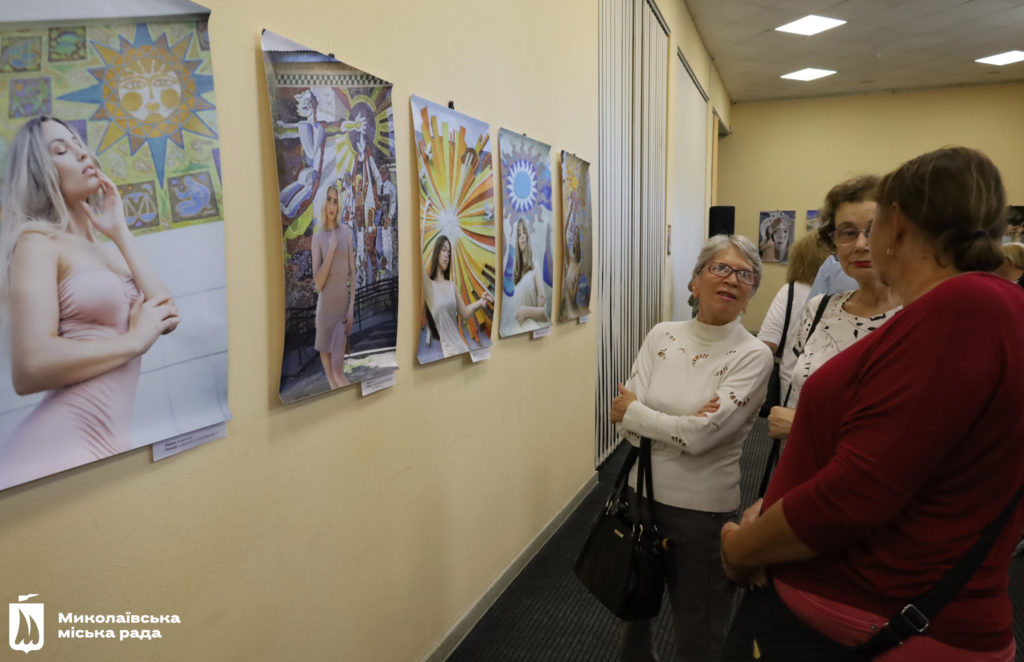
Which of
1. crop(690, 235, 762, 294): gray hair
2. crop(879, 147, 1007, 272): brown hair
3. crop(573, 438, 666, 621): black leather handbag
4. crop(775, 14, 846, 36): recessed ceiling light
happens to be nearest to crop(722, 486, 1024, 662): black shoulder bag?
crop(879, 147, 1007, 272): brown hair

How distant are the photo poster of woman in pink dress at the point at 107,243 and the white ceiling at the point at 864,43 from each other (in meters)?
6.88

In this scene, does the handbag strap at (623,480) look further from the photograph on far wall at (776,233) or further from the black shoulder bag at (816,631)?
the photograph on far wall at (776,233)

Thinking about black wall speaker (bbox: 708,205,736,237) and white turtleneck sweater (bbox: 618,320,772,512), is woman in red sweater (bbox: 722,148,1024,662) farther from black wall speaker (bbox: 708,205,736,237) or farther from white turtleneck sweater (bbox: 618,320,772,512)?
black wall speaker (bbox: 708,205,736,237)

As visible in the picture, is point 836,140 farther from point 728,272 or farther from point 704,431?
point 704,431

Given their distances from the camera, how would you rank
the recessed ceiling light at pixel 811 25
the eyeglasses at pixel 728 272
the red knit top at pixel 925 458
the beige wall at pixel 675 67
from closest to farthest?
the red knit top at pixel 925 458, the eyeglasses at pixel 728 272, the beige wall at pixel 675 67, the recessed ceiling light at pixel 811 25

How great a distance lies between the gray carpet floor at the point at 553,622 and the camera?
96.1 inches

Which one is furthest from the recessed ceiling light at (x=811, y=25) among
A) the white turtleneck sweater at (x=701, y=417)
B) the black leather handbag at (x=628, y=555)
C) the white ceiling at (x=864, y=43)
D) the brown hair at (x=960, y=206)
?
the brown hair at (x=960, y=206)

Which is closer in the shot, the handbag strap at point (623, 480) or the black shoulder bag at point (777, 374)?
the handbag strap at point (623, 480)

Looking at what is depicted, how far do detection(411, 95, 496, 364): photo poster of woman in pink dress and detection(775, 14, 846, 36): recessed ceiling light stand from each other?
6.41 meters

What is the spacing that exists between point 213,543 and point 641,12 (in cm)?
503

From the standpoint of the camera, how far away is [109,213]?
1139 mm

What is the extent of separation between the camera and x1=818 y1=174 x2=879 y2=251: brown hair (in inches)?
69.4

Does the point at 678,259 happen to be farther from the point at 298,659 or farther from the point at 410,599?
the point at 298,659

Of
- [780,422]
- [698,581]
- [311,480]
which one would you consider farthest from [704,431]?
[311,480]
